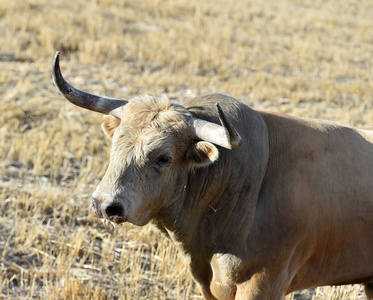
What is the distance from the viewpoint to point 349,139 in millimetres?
5359

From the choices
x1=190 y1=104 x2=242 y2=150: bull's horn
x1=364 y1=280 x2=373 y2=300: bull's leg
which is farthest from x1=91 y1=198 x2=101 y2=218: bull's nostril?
x1=364 y1=280 x2=373 y2=300: bull's leg

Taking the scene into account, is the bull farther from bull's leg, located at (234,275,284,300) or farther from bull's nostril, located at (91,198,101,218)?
bull's nostril, located at (91,198,101,218)

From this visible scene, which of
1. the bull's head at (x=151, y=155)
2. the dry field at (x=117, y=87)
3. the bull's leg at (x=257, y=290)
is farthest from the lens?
the dry field at (x=117, y=87)

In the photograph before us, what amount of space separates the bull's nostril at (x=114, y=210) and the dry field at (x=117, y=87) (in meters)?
1.88

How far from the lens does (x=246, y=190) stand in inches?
193

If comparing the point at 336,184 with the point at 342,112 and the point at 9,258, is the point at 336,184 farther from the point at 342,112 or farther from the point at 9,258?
the point at 342,112

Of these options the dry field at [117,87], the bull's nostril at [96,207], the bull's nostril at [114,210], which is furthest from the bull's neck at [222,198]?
the dry field at [117,87]

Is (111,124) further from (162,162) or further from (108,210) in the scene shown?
(108,210)

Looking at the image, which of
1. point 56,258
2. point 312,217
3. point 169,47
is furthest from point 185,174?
point 169,47

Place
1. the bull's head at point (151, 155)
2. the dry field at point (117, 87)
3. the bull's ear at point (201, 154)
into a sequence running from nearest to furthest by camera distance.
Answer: the bull's head at point (151, 155)
the bull's ear at point (201, 154)
the dry field at point (117, 87)

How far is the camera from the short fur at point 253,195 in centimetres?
459

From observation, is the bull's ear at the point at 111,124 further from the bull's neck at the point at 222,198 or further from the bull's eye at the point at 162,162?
the bull's neck at the point at 222,198

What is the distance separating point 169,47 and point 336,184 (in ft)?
41.8

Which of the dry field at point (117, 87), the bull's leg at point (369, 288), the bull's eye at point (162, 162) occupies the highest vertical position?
the bull's eye at point (162, 162)
